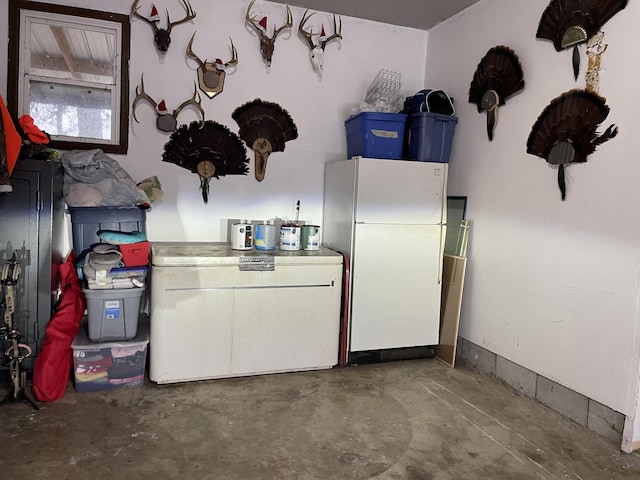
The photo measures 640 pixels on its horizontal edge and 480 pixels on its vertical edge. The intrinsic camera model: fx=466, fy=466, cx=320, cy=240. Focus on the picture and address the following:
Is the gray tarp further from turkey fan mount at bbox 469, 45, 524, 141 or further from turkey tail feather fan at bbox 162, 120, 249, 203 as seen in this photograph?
turkey fan mount at bbox 469, 45, 524, 141

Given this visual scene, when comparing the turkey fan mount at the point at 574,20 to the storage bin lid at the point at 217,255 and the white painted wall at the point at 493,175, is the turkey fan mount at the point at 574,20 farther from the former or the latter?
the storage bin lid at the point at 217,255

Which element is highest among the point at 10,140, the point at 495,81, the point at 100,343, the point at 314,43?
the point at 314,43

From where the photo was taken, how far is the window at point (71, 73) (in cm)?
332

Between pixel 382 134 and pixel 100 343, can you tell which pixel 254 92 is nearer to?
pixel 382 134

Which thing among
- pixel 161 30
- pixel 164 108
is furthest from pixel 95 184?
pixel 161 30

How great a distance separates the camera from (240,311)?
3.16 meters

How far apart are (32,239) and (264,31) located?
2.31m

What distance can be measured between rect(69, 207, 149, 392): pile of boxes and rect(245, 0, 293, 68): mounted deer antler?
5.66 ft

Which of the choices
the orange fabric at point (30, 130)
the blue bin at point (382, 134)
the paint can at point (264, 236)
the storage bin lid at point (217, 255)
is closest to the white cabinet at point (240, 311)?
the storage bin lid at point (217, 255)

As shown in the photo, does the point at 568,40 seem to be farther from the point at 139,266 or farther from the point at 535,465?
the point at 139,266

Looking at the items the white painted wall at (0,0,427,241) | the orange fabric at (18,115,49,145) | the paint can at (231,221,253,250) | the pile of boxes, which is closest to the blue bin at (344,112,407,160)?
the white painted wall at (0,0,427,241)

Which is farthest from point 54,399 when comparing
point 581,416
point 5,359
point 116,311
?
point 581,416

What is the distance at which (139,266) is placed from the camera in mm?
3012

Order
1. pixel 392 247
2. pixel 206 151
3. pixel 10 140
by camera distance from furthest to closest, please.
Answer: pixel 206 151
pixel 392 247
pixel 10 140
